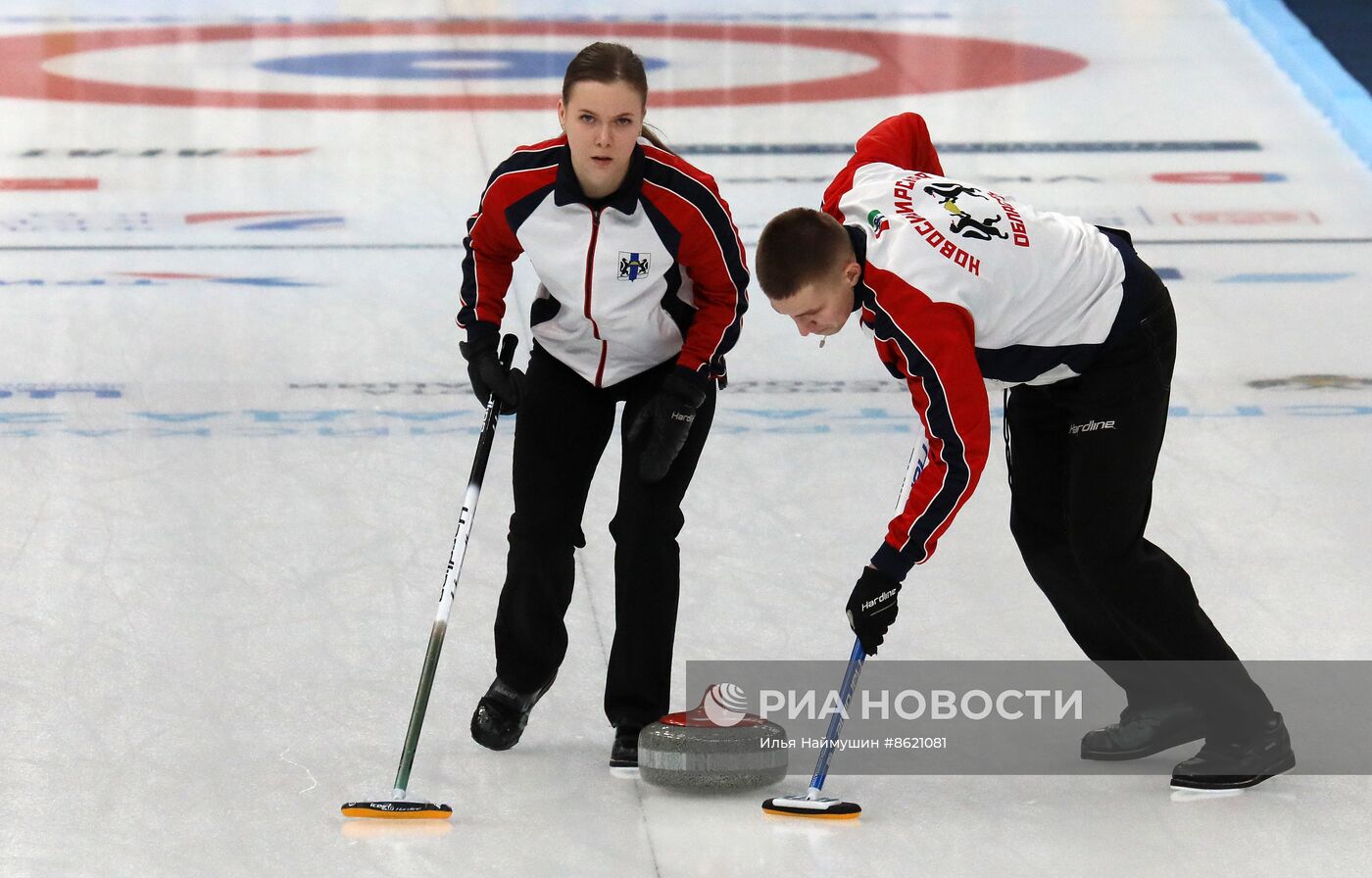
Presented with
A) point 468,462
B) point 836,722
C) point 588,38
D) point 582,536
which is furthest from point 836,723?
point 588,38

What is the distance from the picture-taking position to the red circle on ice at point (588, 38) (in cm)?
801

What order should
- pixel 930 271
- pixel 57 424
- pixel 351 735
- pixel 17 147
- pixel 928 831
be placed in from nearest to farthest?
pixel 930 271 < pixel 928 831 < pixel 351 735 < pixel 57 424 < pixel 17 147

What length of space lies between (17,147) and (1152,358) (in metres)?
5.59

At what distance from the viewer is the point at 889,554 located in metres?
2.80

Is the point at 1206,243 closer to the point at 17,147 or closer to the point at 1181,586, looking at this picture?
the point at 1181,586

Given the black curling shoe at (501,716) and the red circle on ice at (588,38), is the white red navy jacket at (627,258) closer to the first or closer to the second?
the black curling shoe at (501,716)

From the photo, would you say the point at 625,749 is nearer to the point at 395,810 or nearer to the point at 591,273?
the point at 395,810

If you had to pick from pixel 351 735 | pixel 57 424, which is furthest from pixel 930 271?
pixel 57 424

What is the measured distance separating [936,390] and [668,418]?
0.49m

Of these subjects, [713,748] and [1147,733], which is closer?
[713,748]

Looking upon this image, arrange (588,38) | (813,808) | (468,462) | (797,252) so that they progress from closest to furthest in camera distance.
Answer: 1. (797,252)
2. (813,808)
3. (468,462)
4. (588,38)

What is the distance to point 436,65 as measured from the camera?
8.66 metres

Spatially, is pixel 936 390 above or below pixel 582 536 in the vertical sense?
above

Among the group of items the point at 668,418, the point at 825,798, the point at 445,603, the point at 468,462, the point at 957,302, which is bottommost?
the point at 825,798
